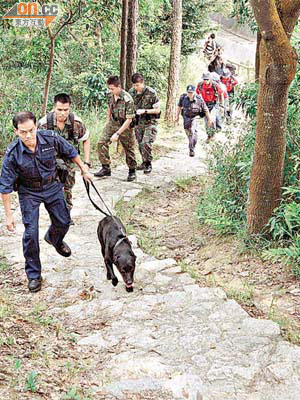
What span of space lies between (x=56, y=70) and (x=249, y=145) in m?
9.98

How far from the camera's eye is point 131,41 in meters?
11.1

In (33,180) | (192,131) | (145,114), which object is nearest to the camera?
(33,180)

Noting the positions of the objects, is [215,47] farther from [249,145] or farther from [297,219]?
[297,219]

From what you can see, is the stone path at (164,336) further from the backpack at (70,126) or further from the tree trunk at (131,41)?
the tree trunk at (131,41)

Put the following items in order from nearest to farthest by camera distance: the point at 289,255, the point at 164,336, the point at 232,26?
the point at 164,336, the point at 289,255, the point at 232,26

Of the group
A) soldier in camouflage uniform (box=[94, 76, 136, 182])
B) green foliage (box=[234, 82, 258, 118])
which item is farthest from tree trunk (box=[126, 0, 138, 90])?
green foliage (box=[234, 82, 258, 118])

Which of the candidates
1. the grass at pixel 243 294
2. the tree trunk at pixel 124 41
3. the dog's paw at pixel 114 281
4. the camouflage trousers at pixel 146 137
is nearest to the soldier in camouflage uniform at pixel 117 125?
the camouflage trousers at pixel 146 137

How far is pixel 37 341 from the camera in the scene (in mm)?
4340

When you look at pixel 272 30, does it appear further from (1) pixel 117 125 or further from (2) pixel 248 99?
(1) pixel 117 125

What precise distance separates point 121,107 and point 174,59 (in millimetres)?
7068

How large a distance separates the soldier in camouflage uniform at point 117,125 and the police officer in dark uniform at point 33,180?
321cm

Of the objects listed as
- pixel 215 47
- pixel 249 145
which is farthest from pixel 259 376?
pixel 215 47

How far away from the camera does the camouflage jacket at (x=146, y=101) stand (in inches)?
382

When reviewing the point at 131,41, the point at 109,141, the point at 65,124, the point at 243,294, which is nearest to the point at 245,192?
the point at 243,294
